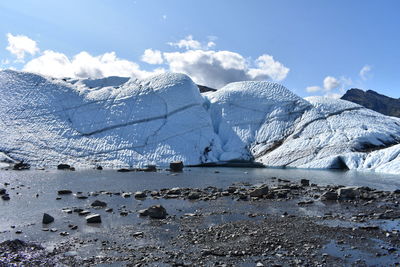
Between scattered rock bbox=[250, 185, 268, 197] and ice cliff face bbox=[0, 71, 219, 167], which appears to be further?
ice cliff face bbox=[0, 71, 219, 167]

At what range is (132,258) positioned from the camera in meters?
11.1

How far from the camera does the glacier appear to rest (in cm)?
4706

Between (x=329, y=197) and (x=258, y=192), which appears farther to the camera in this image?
(x=258, y=192)

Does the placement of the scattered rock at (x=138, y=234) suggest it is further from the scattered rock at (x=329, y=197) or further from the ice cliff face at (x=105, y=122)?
the ice cliff face at (x=105, y=122)

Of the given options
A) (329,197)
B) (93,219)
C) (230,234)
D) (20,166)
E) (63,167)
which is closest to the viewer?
(230,234)

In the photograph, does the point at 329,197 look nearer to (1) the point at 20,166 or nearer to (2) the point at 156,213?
(2) the point at 156,213

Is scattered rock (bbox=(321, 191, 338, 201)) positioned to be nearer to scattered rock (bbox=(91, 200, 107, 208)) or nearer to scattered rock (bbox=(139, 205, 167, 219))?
scattered rock (bbox=(139, 205, 167, 219))

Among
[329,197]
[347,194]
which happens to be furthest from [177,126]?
[347,194]

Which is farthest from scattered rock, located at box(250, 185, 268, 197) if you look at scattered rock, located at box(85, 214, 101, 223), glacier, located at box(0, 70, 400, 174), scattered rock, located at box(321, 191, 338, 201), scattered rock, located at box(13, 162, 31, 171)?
scattered rock, located at box(13, 162, 31, 171)

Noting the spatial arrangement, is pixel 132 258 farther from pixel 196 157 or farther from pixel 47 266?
pixel 196 157

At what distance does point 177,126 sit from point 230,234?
39.7 metres

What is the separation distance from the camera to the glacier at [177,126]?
4706 centimetres

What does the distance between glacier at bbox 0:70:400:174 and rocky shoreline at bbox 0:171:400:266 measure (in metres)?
25.0

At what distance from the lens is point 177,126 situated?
173ft
